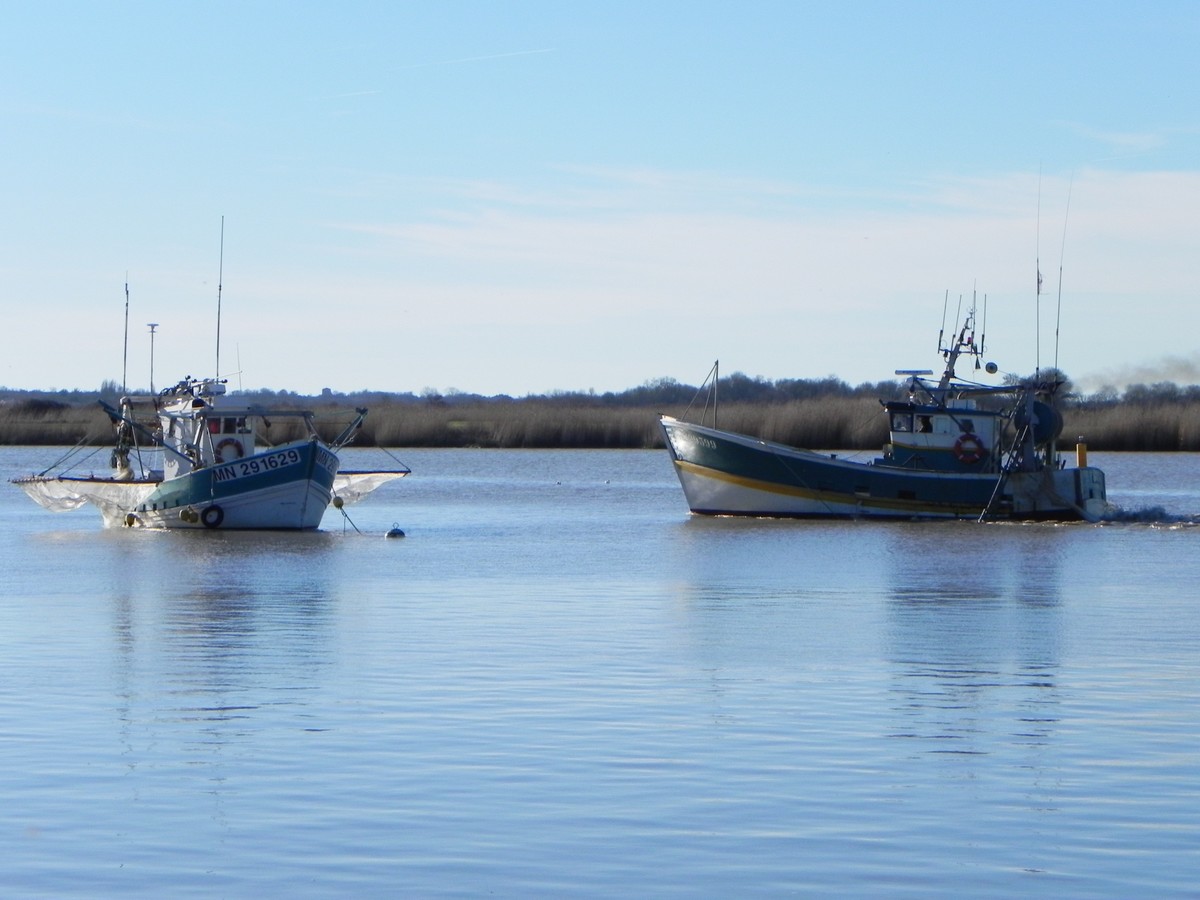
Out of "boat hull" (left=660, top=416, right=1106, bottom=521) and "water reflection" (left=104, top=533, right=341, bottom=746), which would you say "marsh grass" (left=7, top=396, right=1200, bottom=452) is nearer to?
"boat hull" (left=660, top=416, right=1106, bottom=521)

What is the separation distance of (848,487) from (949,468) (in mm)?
2264

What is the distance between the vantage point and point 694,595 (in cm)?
Answer: 2294

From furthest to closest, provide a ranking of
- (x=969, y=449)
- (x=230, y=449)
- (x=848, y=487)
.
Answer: (x=848, y=487)
(x=969, y=449)
(x=230, y=449)

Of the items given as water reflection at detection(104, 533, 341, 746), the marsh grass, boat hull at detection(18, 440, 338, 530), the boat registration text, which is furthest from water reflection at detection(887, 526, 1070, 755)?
the marsh grass

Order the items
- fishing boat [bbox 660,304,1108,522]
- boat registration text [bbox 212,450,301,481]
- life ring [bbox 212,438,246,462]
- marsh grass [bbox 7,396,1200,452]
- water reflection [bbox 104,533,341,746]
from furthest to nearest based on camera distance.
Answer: marsh grass [bbox 7,396,1200,452] → fishing boat [bbox 660,304,1108,522] → life ring [bbox 212,438,246,462] → boat registration text [bbox 212,450,301,481] → water reflection [bbox 104,533,341,746]

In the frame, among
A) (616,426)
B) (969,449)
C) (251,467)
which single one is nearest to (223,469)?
(251,467)

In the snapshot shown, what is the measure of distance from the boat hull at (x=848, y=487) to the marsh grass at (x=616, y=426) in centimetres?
1103

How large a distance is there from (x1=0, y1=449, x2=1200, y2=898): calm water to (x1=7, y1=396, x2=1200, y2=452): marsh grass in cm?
3199

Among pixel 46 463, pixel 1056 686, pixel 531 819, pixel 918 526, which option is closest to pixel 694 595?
pixel 1056 686

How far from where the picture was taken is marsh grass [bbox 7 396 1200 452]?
65562 mm

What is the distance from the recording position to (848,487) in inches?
1622

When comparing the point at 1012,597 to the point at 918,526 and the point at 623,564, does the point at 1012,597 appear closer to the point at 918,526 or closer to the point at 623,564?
the point at 623,564

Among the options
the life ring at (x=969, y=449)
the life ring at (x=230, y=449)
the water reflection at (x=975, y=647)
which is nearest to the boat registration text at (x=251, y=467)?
the life ring at (x=230, y=449)

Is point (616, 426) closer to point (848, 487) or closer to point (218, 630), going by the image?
point (848, 487)
